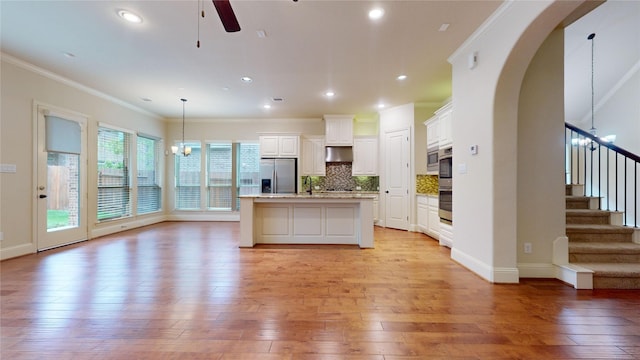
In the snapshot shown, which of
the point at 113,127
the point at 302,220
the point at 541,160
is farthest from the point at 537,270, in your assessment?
the point at 113,127

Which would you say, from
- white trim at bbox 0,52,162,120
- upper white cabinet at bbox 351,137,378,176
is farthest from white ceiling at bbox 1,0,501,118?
upper white cabinet at bbox 351,137,378,176

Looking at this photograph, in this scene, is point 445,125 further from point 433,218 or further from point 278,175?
point 278,175

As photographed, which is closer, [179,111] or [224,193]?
[179,111]

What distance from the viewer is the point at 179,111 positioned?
6.94 m

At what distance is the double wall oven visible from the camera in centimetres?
436

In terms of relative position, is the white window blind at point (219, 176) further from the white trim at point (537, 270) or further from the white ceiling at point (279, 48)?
the white trim at point (537, 270)

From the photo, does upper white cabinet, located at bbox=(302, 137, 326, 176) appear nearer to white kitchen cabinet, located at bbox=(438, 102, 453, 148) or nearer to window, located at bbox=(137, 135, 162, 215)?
white kitchen cabinet, located at bbox=(438, 102, 453, 148)

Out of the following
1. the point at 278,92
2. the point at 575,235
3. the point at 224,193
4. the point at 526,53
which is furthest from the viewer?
the point at 224,193

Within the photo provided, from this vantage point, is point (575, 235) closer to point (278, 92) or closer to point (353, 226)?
point (353, 226)

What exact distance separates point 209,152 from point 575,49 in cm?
847

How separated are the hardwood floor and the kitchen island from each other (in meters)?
0.91

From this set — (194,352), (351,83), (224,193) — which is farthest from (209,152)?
(194,352)

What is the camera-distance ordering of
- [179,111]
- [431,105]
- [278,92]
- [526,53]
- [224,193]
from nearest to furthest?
1. [526,53]
2. [278,92]
3. [431,105]
4. [179,111]
5. [224,193]

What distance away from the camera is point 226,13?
5.97 ft
